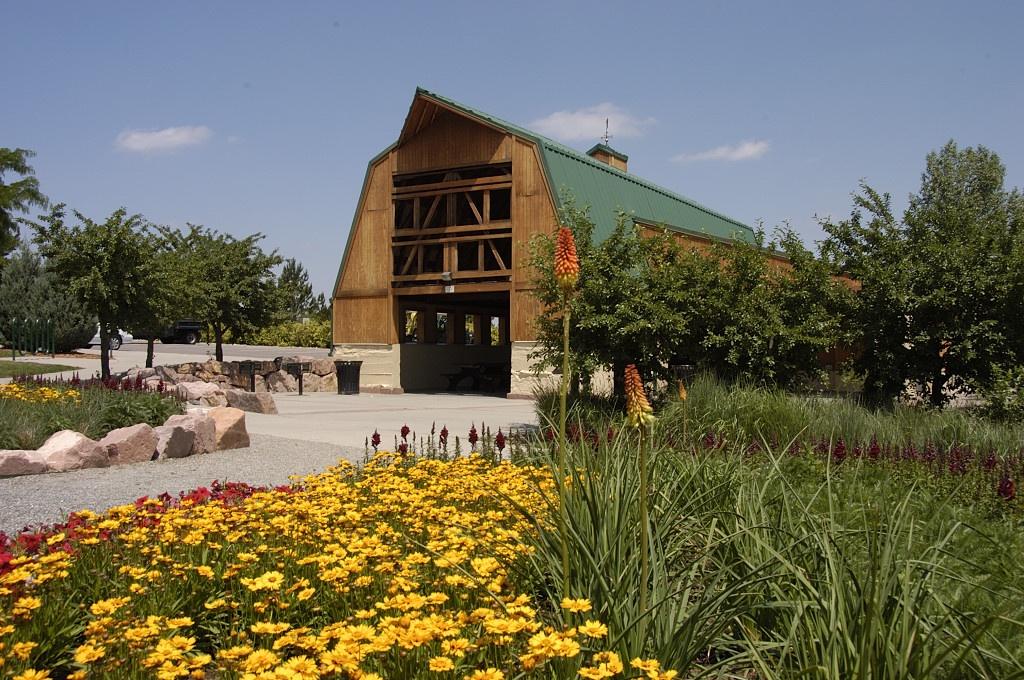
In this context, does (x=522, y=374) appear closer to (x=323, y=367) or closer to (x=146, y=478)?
(x=323, y=367)

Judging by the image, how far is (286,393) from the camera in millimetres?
24609

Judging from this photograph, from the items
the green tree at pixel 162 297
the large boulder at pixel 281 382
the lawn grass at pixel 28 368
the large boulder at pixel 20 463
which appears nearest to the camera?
the large boulder at pixel 20 463

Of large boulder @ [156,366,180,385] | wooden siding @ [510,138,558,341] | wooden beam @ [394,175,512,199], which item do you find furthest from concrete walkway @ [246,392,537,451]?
wooden beam @ [394,175,512,199]

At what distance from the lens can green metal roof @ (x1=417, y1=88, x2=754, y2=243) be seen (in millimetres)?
22047

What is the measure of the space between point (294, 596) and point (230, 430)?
8069 millimetres

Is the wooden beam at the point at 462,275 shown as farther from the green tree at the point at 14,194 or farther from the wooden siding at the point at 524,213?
the green tree at the point at 14,194

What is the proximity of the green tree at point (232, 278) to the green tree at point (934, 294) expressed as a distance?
66.6 ft

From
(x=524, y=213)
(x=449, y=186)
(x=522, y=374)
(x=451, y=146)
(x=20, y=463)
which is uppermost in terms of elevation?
(x=451, y=146)

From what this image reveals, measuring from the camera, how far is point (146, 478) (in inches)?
344

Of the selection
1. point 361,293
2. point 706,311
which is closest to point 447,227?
point 361,293

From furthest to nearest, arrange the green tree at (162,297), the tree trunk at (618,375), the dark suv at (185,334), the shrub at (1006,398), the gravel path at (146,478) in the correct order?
the dark suv at (185,334), the green tree at (162,297), the tree trunk at (618,375), the shrub at (1006,398), the gravel path at (146,478)

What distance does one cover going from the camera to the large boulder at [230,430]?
10973 millimetres

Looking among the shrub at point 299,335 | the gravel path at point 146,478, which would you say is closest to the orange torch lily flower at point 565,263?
the gravel path at point 146,478

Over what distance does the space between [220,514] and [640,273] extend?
9.19 m
